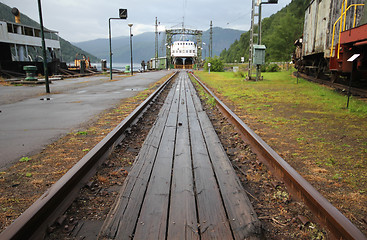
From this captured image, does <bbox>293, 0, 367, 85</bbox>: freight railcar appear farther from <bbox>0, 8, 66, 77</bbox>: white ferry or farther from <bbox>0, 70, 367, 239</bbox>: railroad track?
<bbox>0, 8, 66, 77</bbox>: white ferry

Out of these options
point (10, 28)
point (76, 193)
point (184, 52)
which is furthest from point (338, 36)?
point (184, 52)

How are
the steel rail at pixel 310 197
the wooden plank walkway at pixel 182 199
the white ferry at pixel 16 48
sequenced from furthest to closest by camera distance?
1. the white ferry at pixel 16 48
2. the wooden plank walkway at pixel 182 199
3. the steel rail at pixel 310 197

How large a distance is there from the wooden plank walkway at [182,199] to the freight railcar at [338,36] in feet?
22.0

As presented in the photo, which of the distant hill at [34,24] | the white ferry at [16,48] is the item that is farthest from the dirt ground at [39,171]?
the distant hill at [34,24]

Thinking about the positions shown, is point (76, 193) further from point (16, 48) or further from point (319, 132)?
point (16, 48)

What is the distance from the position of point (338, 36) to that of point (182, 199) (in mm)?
10407

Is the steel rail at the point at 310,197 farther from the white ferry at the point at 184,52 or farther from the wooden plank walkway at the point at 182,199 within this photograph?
the white ferry at the point at 184,52

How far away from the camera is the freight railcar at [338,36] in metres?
8.70

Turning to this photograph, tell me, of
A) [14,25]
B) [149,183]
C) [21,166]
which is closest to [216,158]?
[149,183]

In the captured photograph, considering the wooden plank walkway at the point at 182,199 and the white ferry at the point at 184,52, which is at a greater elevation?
the white ferry at the point at 184,52

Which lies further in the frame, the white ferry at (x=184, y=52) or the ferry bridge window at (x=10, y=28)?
the white ferry at (x=184, y=52)

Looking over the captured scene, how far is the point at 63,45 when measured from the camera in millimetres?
127000

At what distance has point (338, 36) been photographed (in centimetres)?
1039

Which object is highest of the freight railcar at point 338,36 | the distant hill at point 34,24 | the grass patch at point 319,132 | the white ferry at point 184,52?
the distant hill at point 34,24
